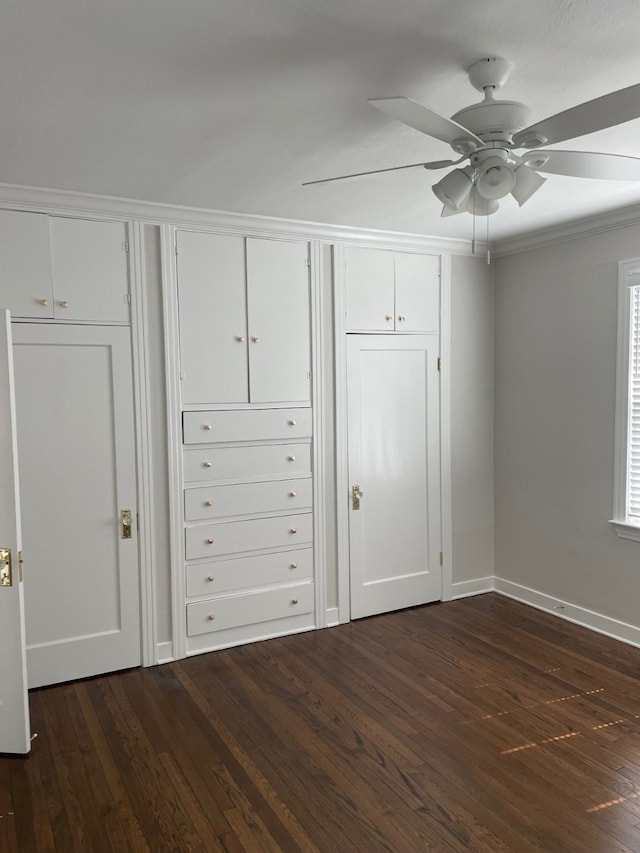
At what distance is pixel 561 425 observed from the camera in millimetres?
4438

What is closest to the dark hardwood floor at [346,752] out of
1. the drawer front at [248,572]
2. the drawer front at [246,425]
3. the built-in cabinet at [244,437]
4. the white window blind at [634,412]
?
the built-in cabinet at [244,437]

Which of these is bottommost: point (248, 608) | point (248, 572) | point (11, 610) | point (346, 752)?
point (346, 752)

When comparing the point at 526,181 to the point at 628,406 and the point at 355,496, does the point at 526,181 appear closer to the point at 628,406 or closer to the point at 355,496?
the point at 628,406

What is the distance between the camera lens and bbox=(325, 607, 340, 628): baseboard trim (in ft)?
14.3

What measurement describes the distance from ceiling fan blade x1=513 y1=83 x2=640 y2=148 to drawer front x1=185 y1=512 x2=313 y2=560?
271cm

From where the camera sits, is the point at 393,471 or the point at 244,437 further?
the point at 393,471

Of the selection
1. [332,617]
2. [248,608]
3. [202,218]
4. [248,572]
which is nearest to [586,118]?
[202,218]

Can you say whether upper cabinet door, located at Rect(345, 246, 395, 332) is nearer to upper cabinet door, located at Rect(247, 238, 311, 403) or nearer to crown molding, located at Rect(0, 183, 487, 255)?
crown molding, located at Rect(0, 183, 487, 255)

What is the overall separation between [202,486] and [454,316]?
2.23m

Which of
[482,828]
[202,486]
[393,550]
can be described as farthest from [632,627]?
[202,486]

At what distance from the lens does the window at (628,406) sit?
3.93 metres

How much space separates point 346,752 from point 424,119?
250 centimetres

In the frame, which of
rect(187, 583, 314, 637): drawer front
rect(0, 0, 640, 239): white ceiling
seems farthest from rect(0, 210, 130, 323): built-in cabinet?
rect(187, 583, 314, 637): drawer front

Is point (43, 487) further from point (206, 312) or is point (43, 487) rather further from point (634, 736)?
point (634, 736)
